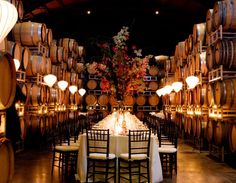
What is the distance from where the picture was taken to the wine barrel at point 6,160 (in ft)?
11.4

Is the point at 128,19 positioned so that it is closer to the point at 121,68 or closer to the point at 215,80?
the point at 215,80

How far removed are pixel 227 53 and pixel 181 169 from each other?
236 centimetres

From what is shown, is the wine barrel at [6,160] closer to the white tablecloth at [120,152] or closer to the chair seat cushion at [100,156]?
the chair seat cushion at [100,156]

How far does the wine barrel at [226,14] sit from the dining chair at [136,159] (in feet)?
9.95

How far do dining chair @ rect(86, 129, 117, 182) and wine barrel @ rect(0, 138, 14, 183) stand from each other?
1.57 meters

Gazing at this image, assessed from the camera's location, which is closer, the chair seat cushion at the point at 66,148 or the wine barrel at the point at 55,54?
the chair seat cushion at the point at 66,148

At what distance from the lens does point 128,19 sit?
18.2 m

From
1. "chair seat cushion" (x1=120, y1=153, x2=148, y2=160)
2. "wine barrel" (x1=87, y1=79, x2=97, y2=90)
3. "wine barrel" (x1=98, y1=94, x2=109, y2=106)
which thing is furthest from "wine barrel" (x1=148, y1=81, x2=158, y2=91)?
"chair seat cushion" (x1=120, y1=153, x2=148, y2=160)

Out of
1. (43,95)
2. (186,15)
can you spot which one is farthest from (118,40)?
(186,15)

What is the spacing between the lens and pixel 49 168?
659 centimetres

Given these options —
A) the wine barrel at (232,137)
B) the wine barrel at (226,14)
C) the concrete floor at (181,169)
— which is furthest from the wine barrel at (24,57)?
the wine barrel at (232,137)

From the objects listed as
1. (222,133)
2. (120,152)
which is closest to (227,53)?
(222,133)

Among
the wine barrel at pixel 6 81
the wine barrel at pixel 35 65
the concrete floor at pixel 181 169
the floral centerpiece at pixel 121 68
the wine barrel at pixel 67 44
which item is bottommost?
the concrete floor at pixel 181 169

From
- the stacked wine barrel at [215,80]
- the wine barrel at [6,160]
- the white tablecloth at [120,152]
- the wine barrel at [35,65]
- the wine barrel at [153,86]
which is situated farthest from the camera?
the wine barrel at [153,86]
